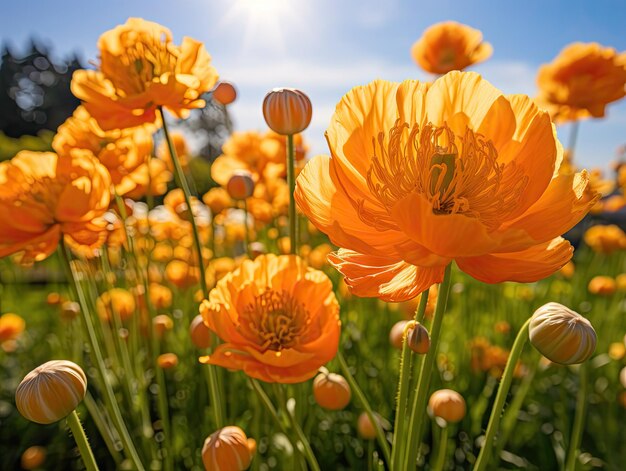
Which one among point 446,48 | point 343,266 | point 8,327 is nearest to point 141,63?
point 343,266

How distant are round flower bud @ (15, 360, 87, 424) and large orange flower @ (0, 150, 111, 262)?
36 cm

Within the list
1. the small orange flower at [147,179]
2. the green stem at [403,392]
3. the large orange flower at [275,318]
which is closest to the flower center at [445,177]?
the green stem at [403,392]

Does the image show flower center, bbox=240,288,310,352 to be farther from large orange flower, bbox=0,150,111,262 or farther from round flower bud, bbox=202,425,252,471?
large orange flower, bbox=0,150,111,262

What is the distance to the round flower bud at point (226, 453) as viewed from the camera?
65cm

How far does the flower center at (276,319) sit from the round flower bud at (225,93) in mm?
484

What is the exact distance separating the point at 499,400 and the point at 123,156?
97cm

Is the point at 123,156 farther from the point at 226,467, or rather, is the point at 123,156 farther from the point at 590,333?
the point at 590,333

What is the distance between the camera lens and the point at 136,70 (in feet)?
2.99

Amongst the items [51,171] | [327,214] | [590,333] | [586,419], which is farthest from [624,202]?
[51,171]

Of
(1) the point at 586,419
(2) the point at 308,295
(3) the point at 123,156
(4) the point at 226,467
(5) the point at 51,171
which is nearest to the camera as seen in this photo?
(4) the point at 226,467

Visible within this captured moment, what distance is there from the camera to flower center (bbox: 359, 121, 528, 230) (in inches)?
21.5

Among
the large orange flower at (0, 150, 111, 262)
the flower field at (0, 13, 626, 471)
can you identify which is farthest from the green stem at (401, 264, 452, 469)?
the large orange flower at (0, 150, 111, 262)

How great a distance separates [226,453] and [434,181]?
1.54ft

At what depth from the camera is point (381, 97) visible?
0.58 meters
